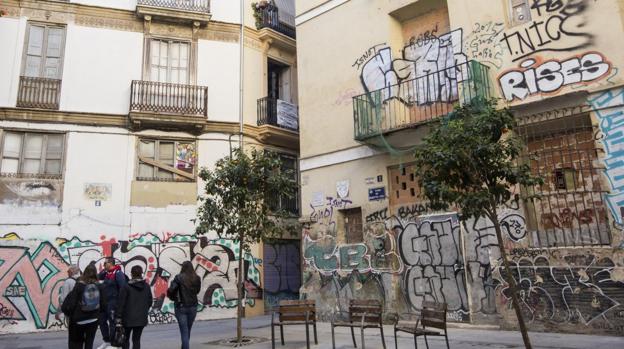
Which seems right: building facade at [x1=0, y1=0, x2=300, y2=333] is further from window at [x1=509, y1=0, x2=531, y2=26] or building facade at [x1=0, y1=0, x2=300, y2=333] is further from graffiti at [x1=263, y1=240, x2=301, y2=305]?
window at [x1=509, y1=0, x2=531, y2=26]

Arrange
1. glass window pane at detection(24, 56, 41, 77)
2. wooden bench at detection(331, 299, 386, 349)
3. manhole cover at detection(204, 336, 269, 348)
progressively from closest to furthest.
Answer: wooden bench at detection(331, 299, 386, 349)
manhole cover at detection(204, 336, 269, 348)
glass window pane at detection(24, 56, 41, 77)

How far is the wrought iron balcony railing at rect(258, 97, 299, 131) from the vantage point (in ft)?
54.7

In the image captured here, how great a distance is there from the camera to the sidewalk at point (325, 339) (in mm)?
7789

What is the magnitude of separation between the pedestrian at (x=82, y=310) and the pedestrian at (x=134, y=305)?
0.42m

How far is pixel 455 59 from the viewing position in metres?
11.1

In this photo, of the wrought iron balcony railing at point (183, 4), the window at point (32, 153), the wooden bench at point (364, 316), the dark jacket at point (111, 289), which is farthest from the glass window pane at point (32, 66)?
the wooden bench at point (364, 316)

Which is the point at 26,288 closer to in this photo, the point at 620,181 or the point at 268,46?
the point at 268,46

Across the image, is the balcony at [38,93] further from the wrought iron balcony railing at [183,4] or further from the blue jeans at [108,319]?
the blue jeans at [108,319]

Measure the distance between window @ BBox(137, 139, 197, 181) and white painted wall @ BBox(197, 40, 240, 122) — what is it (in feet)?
4.68

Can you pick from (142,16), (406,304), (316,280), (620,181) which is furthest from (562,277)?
(142,16)

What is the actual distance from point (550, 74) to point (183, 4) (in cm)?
1192

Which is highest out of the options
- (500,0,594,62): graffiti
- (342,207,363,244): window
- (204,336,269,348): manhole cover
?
(500,0,594,62): graffiti

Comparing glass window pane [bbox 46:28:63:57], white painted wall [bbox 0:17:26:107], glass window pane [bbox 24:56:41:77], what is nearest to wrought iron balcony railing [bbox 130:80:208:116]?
glass window pane [bbox 46:28:63:57]

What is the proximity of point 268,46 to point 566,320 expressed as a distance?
43.1 ft
